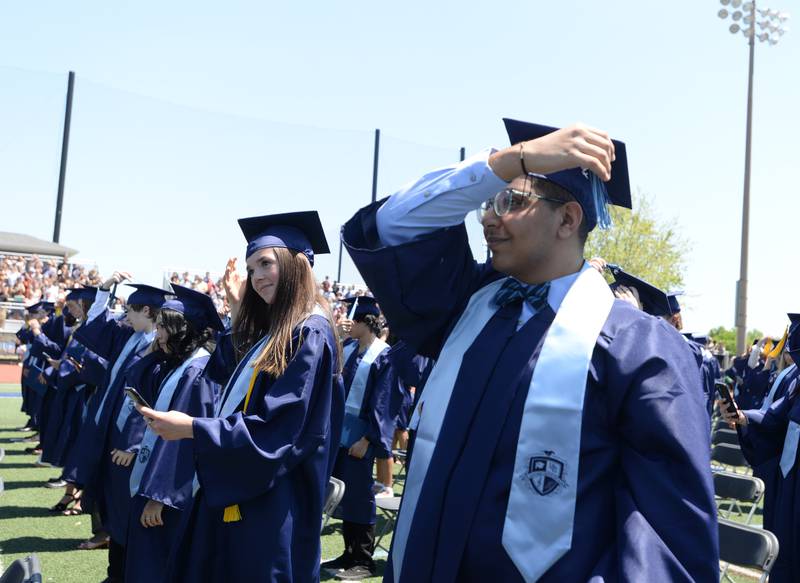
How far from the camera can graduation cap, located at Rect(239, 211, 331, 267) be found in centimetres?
360

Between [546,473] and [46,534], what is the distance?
6.36 m

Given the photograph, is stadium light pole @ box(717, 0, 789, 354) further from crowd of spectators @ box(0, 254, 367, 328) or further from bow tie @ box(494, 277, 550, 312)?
bow tie @ box(494, 277, 550, 312)

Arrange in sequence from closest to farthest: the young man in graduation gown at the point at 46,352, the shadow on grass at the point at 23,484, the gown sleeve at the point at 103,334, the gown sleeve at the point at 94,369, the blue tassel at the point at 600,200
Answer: the blue tassel at the point at 600,200 → the gown sleeve at the point at 94,369 → the gown sleeve at the point at 103,334 → the shadow on grass at the point at 23,484 → the young man in graduation gown at the point at 46,352

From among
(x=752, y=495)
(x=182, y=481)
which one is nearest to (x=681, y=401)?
(x=182, y=481)

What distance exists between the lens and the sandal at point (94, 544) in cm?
657

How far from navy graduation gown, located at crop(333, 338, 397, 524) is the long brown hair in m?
2.72

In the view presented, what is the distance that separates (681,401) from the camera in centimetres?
167

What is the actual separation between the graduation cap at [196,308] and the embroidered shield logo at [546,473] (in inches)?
137

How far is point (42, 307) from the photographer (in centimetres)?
1271

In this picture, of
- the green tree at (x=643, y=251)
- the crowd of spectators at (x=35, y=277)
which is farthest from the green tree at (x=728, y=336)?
the crowd of spectators at (x=35, y=277)

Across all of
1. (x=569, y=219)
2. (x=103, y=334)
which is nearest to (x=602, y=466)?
(x=569, y=219)

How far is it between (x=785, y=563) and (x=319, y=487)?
3.26 meters

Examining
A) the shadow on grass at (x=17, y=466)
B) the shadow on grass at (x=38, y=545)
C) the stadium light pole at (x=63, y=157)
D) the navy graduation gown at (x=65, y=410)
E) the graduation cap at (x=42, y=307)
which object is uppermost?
the stadium light pole at (x=63, y=157)

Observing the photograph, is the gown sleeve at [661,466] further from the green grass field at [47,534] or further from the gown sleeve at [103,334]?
the gown sleeve at [103,334]
